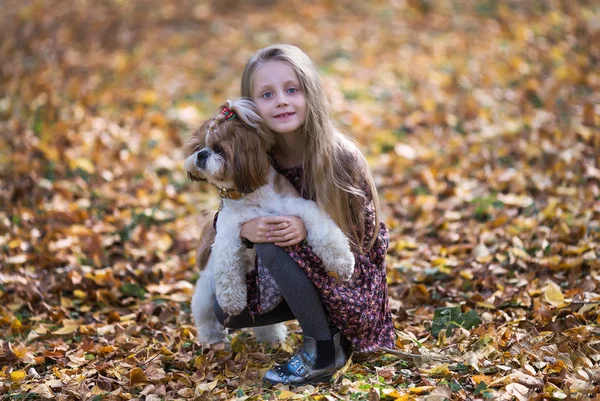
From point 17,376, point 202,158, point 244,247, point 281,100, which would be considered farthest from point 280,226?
point 17,376

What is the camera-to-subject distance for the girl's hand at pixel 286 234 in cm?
295

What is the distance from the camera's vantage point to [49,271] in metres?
4.41

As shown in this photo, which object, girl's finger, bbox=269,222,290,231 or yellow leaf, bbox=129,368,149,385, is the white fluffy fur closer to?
girl's finger, bbox=269,222,290,231

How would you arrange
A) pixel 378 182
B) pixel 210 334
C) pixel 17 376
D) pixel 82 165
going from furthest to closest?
pixel 378 182 → pixel 82 165 → pixel 210 334 → pixel 17 376

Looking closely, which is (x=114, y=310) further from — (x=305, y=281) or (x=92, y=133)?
(x=92, y=133)

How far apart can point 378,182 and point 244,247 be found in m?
3.13

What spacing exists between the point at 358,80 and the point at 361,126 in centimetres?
148

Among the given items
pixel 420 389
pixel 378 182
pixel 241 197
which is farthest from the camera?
pixel 378 182

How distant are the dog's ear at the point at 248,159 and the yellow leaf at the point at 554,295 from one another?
1688mm

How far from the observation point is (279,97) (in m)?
3.01

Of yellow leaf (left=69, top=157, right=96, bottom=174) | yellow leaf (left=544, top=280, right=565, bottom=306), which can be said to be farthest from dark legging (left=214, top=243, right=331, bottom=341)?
yellow leaf (left=69, top=157, right=96, bottom=174)

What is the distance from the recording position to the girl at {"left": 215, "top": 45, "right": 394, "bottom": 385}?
2.98 meters

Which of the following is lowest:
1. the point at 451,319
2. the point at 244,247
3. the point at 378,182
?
the point at 451,319

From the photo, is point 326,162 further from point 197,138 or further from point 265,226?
point 197,138
